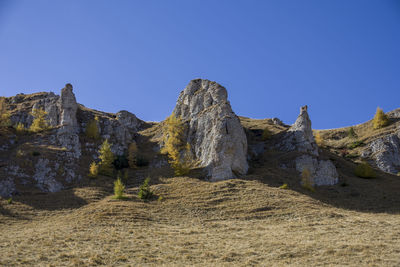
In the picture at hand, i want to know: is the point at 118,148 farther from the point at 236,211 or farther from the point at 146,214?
the point at 236,211

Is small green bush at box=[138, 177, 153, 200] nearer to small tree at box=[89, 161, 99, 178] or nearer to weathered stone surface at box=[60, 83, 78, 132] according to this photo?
small tree at box=[89, 161, 99, 178]

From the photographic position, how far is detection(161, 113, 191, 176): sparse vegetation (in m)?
58.3

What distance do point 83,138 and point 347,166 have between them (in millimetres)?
59696

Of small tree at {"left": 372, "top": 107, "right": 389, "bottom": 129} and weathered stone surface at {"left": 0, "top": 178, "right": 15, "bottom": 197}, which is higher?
small tree at {"left": 372, "top": 107, "right": 389, "bottom": 129}

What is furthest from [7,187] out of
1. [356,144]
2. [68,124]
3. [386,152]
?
[356,144]

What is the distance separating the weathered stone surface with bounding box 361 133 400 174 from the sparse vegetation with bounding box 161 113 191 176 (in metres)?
49.2

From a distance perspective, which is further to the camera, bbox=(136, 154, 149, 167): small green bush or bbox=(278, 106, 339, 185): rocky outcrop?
bbox=(136, 154, 149, 167): small green bush

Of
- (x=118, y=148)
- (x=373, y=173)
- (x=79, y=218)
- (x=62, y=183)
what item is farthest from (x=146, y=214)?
(x=373, y=173)

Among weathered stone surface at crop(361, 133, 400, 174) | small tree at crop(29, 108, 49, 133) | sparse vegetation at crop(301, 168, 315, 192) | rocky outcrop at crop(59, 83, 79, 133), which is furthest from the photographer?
weathered stone surface at crop(361, 133, 400, 174)

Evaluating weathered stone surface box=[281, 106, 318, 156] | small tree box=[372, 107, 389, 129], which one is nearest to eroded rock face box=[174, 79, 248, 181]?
weathered stone surface box=[281, 106, 318, 156]

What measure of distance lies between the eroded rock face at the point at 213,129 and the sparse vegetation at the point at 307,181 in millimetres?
10479

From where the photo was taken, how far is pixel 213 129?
63.7 m

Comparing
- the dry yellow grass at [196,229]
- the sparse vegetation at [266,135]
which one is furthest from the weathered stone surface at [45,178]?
the sparse vegetation at [266,135]

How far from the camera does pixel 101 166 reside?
201 feet
